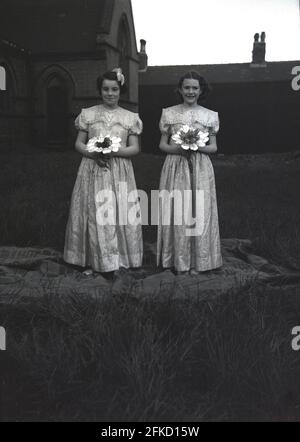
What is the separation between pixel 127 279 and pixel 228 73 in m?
21.4

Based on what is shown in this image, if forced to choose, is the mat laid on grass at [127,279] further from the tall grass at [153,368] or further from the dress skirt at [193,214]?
the tall grass at [153,368]

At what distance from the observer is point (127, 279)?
192 inches

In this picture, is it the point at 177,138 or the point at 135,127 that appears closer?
the point at 177,138

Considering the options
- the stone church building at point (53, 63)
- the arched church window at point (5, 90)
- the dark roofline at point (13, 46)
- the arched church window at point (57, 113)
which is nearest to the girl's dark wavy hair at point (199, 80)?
the arched church window at point (5, 90)

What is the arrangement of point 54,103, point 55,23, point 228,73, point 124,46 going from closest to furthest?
point 54,103, point 55,23, point 124,46, point 228,73

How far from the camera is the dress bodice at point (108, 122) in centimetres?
497

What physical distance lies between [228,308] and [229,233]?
314 cm

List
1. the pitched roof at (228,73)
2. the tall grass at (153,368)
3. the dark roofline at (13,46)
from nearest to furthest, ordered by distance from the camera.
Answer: the tall grass at (153,368) < the dark roofline at (13,46) < the pitched roof at (228,73)

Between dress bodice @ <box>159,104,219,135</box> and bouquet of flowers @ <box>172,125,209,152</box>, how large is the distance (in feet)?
0.57

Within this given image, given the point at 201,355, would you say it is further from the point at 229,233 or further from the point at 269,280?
the point at 229,233

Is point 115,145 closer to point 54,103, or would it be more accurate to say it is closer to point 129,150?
point 129,150

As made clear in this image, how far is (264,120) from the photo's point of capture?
22844 mm

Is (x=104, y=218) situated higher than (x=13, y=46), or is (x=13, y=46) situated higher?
(x=13, y=46)

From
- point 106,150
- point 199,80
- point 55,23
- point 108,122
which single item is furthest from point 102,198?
point 55,23
